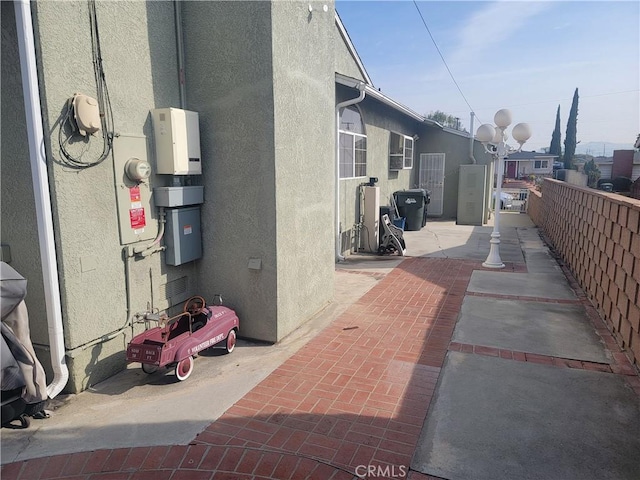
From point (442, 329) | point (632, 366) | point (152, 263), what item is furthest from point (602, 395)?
point (152, 263)

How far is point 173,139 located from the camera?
418 cm

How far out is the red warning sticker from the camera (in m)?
4.03

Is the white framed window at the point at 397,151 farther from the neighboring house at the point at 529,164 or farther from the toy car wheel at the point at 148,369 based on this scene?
the neighboring house at the point at 529,164

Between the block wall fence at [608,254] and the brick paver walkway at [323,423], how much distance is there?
3.15 ft

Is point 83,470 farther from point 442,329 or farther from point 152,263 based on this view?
point 442,329

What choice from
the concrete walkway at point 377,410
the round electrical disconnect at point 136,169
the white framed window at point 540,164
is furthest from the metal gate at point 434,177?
the white framed window at point 540,164

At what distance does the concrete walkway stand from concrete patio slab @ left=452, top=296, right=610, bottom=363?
0.08 ft

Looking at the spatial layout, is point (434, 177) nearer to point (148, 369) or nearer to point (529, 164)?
point (148, 369)

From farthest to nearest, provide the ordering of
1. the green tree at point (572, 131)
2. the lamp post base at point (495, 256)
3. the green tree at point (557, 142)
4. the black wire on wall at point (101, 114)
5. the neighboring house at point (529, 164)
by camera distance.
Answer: the neighboring house at point (529, 164) < the green tree at point (557, 142) < the green tree at point (572, 131) < the lamp post base at point (495, 256) < the black wire on wall at point (101, 114)

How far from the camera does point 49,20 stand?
321 centimetres

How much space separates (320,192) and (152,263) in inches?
87.0

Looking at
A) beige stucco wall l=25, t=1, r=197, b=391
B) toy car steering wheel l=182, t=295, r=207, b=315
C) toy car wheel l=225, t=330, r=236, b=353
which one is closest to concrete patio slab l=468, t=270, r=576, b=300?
toy car wheel l=225, t=330, r=236, b=353

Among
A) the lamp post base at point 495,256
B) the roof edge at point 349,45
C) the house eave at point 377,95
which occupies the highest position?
the roof edge at point 349,45

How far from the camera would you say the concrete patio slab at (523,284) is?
634 centimetres
